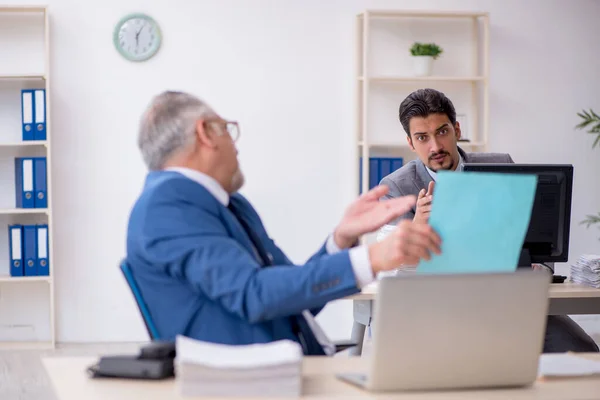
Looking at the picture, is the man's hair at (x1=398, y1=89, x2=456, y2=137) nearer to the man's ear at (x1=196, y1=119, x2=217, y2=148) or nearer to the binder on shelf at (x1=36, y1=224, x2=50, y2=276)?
the man's ear at (x1=196, y1=119, x2=217, y2=148)

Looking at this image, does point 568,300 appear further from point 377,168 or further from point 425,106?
point 377,168

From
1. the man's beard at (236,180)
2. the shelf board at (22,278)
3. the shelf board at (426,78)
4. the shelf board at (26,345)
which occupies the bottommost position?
the shelf board at (26,345)

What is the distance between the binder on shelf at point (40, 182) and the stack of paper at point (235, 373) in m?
4.44

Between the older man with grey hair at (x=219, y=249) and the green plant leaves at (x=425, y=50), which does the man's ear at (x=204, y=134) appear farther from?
the green plant leaves at (x=425, y=50)

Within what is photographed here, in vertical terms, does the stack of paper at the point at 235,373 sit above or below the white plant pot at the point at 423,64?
below

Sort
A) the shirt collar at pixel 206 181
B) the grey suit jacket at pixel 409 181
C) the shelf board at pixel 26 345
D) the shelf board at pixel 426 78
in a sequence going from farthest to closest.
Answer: the shelf board at pixel 426 78 → the shelf board at pixel 26 345 → the grey suit jacket at pixel 409 181 → the shirt collar at pixel 206 181

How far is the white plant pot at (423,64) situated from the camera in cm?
618

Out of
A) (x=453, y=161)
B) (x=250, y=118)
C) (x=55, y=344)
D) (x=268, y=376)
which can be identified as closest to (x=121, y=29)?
(x=250, y=118)

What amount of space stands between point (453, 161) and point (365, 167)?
2088mm

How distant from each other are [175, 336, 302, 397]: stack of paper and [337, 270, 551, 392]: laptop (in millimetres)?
146

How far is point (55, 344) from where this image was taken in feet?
19.6

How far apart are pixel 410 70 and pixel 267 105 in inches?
40.2

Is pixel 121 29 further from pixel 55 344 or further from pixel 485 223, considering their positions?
pixel 485 223

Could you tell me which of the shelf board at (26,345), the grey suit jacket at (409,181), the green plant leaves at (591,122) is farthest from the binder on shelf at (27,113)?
the green plant leaves at (591,122)
